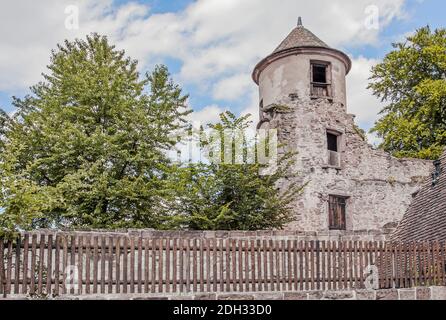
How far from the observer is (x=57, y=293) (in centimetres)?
1035

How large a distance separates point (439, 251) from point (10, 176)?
883 centimetres

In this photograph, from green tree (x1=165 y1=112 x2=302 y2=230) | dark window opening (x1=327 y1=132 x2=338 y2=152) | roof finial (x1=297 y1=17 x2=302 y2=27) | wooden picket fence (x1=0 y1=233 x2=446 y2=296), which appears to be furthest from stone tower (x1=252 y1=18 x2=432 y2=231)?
wooden picket fence (x1=0 y1=233 x2=446 y2=296)

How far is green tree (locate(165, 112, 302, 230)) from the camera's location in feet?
60.8

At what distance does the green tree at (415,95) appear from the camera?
27766 mm

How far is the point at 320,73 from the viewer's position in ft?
82.6

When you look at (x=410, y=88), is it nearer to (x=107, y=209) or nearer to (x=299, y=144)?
(x=299, y=144)

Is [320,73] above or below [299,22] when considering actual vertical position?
below

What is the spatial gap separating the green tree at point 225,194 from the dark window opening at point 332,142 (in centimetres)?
599

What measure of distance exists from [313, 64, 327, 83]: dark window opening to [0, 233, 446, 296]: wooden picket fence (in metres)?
13.3

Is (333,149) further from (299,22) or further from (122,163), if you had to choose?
(122,163)

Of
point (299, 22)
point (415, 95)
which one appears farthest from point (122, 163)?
point (415, 95)

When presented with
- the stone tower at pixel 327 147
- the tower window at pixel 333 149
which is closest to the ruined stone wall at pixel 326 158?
the stone tower at pixel 327 147

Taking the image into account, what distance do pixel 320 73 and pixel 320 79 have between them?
0.26 metres
